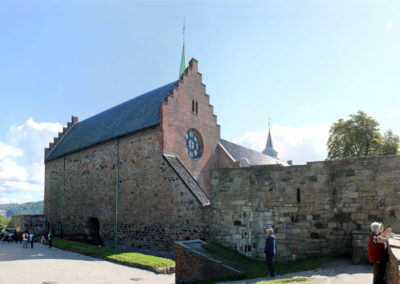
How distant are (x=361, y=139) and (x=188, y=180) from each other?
70.7ft

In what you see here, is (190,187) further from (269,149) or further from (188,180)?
(269,149)

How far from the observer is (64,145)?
35.2 metres

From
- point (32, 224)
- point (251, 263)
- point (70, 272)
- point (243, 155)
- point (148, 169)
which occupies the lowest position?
point (32, 224)

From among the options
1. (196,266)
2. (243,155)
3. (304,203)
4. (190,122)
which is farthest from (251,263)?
(243,155)

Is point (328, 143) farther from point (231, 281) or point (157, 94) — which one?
point (231, 281)

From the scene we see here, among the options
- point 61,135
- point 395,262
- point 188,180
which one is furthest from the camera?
point 61,135

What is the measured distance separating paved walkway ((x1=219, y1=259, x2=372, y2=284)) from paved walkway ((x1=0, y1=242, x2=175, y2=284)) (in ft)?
16.7

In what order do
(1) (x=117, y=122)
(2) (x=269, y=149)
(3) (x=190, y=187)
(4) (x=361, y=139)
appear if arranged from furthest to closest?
(2) (x=269, y=149) < (4) (x=361, y=139) < (1) (x=117, y=122) < (3) (x=190, y=187)

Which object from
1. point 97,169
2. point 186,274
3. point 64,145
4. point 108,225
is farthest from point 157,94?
Result: point 186,274

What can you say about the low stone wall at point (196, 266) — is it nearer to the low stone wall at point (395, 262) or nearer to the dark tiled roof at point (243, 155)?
the low stone wall at point (395, 262)

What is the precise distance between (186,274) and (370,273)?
6741 millimetres

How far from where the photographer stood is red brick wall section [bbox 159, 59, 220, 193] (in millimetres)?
21953

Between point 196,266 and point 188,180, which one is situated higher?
point 188,180

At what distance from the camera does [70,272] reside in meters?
14.3
